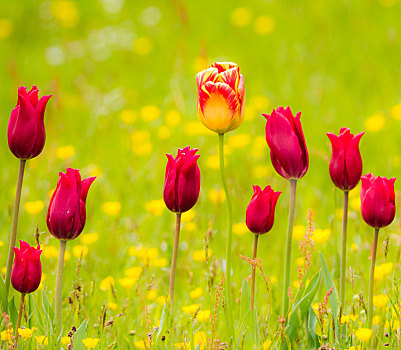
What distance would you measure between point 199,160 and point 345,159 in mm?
2266

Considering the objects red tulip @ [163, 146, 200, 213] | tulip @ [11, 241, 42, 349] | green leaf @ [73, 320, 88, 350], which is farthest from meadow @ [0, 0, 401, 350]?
red tulip @ [163, 146, 200, 213]

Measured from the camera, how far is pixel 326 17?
19.6 ft

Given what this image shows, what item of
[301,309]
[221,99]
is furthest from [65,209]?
[301,309]

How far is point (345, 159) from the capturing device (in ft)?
5.86

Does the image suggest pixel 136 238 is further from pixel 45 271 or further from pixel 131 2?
pixel 131 2

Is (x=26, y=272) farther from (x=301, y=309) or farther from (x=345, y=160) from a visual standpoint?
(x=345, y=160)

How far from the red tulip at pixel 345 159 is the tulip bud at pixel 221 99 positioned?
258mm

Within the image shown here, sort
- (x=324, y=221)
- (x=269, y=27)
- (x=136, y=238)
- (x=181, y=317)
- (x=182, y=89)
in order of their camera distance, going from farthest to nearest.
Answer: (x=269, y=27)
(x=182, y=89)
(x=324, y=221)
(x=136, y=238)
(x=181, y=317)

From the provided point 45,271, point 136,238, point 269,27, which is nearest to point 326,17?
point 269,27

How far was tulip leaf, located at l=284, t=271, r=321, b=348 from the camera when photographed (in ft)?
5.80

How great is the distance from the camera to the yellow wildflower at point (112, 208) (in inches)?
127

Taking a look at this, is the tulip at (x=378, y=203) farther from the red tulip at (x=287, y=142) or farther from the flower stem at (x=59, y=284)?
the flower stem at (x=59, y=284)

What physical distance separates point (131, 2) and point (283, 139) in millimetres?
5405

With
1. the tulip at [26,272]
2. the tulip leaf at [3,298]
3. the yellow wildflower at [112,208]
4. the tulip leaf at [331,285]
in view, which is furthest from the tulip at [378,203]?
the yellow wildflower at [112,208]
